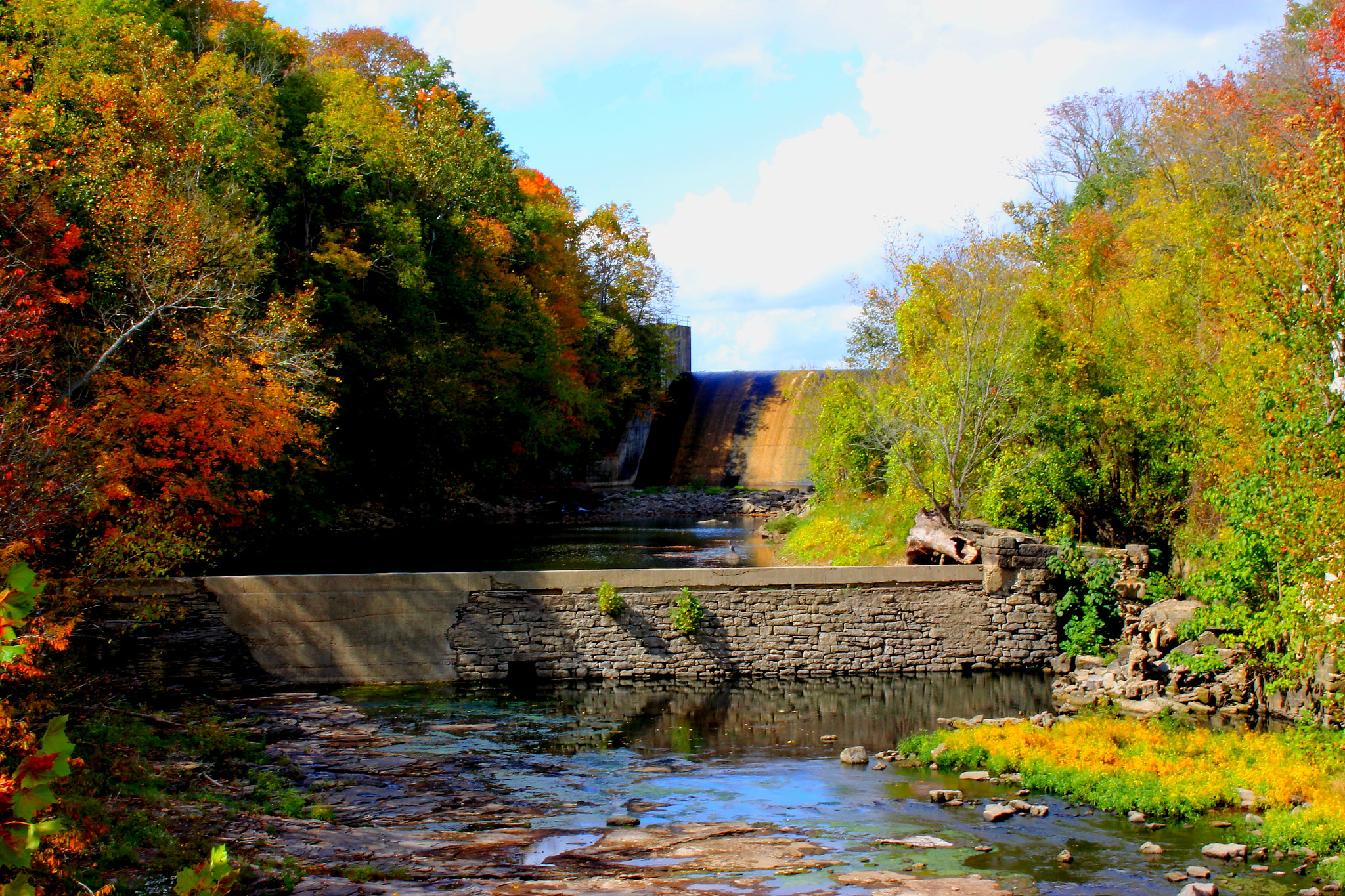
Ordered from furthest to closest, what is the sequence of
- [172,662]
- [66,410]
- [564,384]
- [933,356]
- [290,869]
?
[564,384] < [933,356] < [172,662] < [66,410] < [290,869]

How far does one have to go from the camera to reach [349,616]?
54.3 ft

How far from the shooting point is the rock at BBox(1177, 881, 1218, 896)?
805cm

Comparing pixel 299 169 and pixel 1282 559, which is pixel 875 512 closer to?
pixel 1282 559

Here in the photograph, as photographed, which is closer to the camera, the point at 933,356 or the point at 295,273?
the point at 933,356

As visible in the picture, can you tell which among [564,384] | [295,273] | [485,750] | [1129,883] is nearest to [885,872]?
[1129,883]

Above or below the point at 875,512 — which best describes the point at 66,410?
above

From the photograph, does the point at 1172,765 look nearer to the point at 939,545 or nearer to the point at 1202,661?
the point at 1202,661

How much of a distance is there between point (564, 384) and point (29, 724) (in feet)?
113

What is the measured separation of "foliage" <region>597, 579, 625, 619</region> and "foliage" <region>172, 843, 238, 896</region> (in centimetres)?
1362

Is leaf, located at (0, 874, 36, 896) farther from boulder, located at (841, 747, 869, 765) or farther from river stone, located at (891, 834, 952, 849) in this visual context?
boulder, located at (841, 747, 869, 765)

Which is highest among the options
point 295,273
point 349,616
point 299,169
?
point 299,169

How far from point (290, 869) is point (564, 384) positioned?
3548cm

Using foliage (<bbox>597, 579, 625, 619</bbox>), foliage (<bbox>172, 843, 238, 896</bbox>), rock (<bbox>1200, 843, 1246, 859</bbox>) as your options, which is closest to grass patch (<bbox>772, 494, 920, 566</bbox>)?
foliage (<bbox>597, 579, 625, 619</bbox>)

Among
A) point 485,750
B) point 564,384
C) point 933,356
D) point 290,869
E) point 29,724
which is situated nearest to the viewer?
point 290,869
